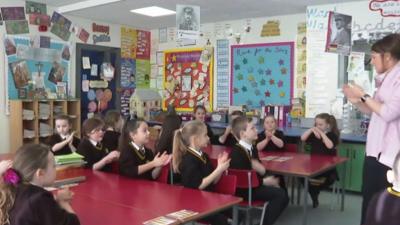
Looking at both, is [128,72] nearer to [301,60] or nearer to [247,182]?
[301,60]

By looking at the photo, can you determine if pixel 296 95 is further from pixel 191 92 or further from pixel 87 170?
pixel 87 170

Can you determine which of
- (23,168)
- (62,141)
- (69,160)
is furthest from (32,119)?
(23,168)

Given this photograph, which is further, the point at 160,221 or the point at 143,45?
the point at 143,45

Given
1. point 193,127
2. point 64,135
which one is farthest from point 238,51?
point 193,127

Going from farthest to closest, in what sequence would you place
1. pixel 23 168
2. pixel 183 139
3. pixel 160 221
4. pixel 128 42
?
pixel 128 42, pixel 183 139, pixel 160 221, pixel 23 168

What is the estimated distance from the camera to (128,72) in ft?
24.7

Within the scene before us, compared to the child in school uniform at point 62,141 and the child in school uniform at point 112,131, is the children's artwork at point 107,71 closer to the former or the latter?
the child in school uniform at point 112,131

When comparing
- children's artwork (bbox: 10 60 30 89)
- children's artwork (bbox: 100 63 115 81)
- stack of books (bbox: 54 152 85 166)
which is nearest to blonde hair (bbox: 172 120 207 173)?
stack of books (bbox: 54 152 85 166)

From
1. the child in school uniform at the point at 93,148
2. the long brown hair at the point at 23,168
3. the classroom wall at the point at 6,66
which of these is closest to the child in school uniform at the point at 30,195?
the long brown hair at the point at 23,168

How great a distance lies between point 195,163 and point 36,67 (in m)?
4.22

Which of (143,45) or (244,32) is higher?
(244,32)

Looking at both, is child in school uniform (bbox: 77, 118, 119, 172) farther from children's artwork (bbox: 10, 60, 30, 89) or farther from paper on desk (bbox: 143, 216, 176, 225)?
children's artwork (bbox: 10, 60, 30, 89)

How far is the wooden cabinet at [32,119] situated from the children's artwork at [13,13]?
1.18 meters

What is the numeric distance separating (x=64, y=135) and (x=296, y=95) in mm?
3480
